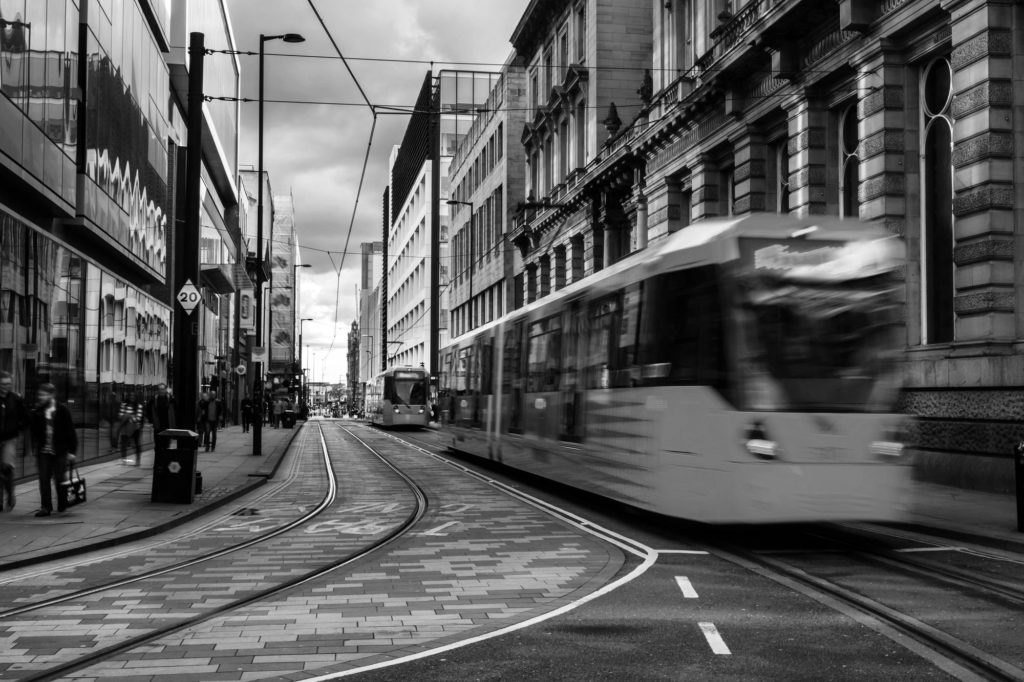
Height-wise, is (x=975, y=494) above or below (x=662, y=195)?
below

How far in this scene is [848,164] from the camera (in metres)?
23.3

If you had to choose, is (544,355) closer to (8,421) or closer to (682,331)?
(682,331)

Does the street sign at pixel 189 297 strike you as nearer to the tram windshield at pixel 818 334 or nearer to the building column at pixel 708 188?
the tram windshield at pixel 818 334

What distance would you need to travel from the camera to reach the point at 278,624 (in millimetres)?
7422

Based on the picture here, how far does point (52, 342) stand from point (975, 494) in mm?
15736

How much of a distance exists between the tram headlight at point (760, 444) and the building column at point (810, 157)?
13938 mm

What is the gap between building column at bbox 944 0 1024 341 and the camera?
17578 mm

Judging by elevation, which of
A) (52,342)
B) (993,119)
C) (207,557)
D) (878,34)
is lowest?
(207,557)

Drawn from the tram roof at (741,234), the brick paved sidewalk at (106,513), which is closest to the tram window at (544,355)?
the tram roof at (741,234)

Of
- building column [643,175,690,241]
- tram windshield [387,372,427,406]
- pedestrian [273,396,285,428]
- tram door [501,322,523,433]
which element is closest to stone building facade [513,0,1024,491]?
building column [643,175,690,241]

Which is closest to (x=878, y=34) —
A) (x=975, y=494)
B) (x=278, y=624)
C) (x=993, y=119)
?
(x=993, y=119)

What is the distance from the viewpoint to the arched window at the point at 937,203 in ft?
64.4

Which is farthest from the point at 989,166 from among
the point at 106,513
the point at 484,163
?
the point at 484,163

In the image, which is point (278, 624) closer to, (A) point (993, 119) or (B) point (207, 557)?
(B) point (207, 557)
